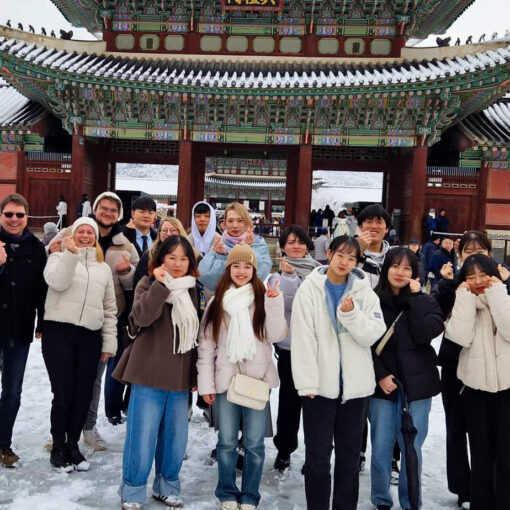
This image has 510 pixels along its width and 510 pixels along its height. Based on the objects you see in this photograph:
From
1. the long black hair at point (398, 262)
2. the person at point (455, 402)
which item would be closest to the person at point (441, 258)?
the person at point (455, 402)

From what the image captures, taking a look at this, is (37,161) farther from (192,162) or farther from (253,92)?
(253,92)

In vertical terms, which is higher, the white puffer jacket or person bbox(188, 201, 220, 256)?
person bbox(188, 201, 220, 256)

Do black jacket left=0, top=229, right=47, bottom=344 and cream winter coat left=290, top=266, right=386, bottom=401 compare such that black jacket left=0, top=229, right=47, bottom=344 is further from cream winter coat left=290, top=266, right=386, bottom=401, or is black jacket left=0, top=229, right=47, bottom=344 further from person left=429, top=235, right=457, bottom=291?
person left=429, top=235, right=457, bottom=291

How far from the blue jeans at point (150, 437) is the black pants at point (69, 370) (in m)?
0.61

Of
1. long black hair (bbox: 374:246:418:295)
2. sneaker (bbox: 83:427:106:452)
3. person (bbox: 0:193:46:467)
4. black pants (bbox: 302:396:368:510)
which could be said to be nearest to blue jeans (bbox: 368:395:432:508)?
black pants (bbox: 302:396:368:510)

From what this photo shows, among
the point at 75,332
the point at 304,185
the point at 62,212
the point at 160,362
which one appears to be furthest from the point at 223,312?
the point at 62,212

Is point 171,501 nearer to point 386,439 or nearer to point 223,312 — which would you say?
point 223,312

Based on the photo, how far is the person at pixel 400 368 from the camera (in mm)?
3043

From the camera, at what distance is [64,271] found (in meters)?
3.30

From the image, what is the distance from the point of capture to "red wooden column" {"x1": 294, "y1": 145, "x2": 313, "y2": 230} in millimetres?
12906

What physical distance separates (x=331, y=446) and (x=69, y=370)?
6.36 feet

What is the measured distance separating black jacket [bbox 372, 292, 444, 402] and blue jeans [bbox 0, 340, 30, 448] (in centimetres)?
263

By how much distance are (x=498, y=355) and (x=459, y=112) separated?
1121cm

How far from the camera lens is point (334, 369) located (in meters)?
2.87
